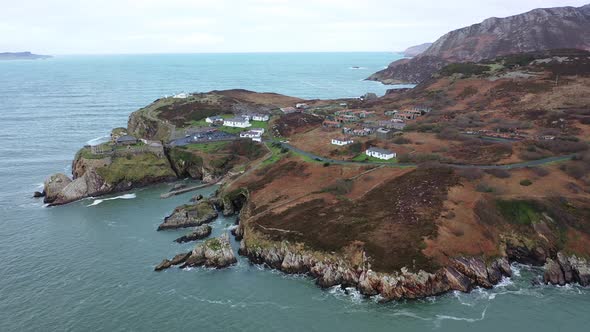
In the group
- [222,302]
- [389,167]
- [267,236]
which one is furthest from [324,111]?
[222,302]

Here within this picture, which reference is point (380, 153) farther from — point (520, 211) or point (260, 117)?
point (260, 117)

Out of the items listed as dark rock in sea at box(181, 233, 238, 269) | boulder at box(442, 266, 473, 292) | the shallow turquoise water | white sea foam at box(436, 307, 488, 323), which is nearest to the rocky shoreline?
dark rock in sea at box(181, 233, 238, 269)

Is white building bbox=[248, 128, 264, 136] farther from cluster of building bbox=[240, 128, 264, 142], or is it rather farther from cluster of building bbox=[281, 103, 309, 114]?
cluster of building bbox=[281, 103, 309, 114]

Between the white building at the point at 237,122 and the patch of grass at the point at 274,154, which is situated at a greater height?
the white building at the point at 237,122

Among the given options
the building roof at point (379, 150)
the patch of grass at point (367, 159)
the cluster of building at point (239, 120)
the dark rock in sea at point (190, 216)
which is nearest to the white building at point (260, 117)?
the cluster of building at point (239, 120)

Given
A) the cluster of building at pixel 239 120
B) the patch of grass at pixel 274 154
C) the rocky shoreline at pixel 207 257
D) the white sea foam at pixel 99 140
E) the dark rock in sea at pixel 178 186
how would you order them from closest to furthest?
the rocky shoreline at pixel 207 257 < the dark rock in sea at pixel 178 186 < the patch of grass at pixel 274 154 < the cluster of building at pixel 239 120 < the white sea foam at pixel 99 140

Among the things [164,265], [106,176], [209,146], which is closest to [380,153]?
[209,146]

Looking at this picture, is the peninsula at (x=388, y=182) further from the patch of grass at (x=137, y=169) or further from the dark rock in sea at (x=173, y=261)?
the patch of grass at (x=137, y=169)
